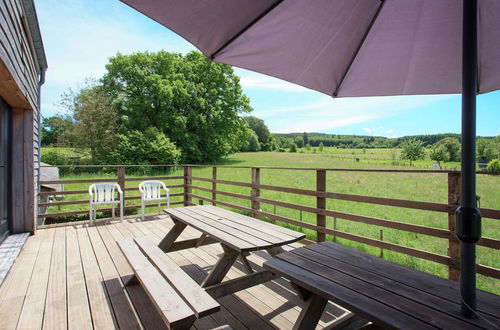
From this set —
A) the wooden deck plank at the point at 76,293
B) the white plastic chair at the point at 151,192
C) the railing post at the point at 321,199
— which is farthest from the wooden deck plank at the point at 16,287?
the railing post at the point at 321,199

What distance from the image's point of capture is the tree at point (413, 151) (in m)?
45.9

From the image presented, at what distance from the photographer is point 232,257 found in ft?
6.22

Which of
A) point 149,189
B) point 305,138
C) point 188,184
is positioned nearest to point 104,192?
point 149,189

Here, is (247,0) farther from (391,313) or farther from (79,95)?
(79,95)

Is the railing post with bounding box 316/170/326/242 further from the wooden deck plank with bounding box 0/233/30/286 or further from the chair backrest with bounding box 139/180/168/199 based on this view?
the wooden deck plank with bounding box 0/233/30/286

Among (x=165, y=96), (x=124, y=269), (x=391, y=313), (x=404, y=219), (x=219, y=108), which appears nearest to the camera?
(x=391, y=313)

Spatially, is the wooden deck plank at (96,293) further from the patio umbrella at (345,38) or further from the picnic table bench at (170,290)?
the patio umbrella at (345,38)

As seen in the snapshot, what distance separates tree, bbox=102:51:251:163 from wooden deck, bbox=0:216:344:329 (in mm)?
15329

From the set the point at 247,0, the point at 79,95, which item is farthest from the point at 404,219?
the point at 79,95

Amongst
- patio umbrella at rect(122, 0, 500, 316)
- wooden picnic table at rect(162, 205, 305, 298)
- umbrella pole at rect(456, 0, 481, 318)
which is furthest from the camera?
wooden picnic table at rect(162, 205, 305, 298)

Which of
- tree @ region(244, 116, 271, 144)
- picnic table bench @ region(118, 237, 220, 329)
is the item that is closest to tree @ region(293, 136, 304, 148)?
tree @ region(244, 116, 271, 144)

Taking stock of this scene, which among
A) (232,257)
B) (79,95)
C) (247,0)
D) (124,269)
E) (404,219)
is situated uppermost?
(79,95)

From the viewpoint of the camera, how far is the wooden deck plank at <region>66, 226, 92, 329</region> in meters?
1.86

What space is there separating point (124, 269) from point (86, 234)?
172 cm
